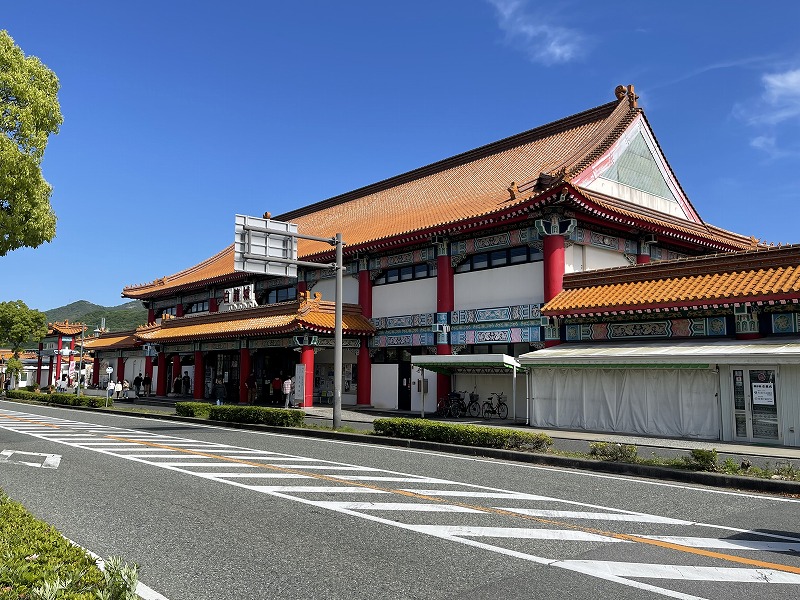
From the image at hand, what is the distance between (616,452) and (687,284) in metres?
8.82

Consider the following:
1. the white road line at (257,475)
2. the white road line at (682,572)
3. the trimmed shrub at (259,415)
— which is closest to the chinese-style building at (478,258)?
the trimmed shrub at (259,415)

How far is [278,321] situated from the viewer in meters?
30.7

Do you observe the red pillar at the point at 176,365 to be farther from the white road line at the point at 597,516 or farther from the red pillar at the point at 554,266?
the white road line at the point at 597,516

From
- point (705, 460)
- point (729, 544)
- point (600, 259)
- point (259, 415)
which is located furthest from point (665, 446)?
point (259, 415)

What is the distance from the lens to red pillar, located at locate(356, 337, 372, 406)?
30.5 meters

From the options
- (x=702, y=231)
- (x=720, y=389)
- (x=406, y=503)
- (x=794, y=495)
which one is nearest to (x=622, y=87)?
(x=702, y=231)

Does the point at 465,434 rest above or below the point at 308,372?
below

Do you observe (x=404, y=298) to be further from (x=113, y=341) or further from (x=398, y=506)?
(x=113, y=341)

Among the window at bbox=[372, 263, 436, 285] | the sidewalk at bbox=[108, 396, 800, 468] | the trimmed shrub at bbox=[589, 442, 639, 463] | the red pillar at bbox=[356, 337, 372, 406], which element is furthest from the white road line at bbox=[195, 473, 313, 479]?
the red pillar at bbox=[356, 337, 372, 406]

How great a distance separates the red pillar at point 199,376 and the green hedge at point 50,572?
113 ft

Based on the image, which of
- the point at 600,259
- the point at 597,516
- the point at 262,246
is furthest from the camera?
the point at 600,259

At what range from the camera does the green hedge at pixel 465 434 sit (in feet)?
47.9

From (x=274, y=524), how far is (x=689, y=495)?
21.3ft

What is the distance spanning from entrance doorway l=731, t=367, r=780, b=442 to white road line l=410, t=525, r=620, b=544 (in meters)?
11.5
